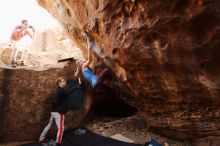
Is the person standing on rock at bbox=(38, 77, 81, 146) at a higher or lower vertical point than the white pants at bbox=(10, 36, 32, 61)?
lower

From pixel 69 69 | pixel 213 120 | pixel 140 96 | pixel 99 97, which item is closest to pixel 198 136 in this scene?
pixel 213 120

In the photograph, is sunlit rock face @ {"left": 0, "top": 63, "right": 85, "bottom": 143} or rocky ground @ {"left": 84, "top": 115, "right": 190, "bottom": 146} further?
rocky ground @ {"left": 84, "top": 115, "right": 190, "bottom": 146}

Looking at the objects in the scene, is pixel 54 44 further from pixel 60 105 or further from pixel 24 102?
pixel 60 105

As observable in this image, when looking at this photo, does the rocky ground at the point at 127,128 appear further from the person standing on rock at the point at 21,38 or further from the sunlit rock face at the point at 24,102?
the person standing on rock at the point at 21,38

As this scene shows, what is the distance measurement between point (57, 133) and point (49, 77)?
1.34 metres

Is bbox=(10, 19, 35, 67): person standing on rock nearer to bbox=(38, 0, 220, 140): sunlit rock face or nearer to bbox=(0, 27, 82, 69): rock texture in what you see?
bbox=(0, 27, 82, 69): rock texture

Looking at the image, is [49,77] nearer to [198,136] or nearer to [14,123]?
[14,123]

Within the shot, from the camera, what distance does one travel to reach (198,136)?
5.93 meters

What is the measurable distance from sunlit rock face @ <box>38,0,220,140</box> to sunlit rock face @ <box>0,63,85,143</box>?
1.58 m

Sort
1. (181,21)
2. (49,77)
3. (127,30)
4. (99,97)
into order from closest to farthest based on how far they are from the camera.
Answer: (181,21) < (127,30) < (49,77) < (99,97)

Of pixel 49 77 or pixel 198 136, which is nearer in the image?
pixel 198 136

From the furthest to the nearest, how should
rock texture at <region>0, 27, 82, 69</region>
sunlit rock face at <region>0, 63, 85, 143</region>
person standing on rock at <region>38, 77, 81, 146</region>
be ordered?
rock texture at <region>0, 27, 82, 69</region> < sunlit rock face at <region>0, 63, 85, 143</region> < person standing on rock at <region>38, 77, 81, 146</region>

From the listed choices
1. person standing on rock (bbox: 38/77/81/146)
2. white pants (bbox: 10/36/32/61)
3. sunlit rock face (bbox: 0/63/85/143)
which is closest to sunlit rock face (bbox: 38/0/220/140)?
person standing on rock (bbox: 38/77/81/146)

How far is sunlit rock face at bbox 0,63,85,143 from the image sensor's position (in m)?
6.25
